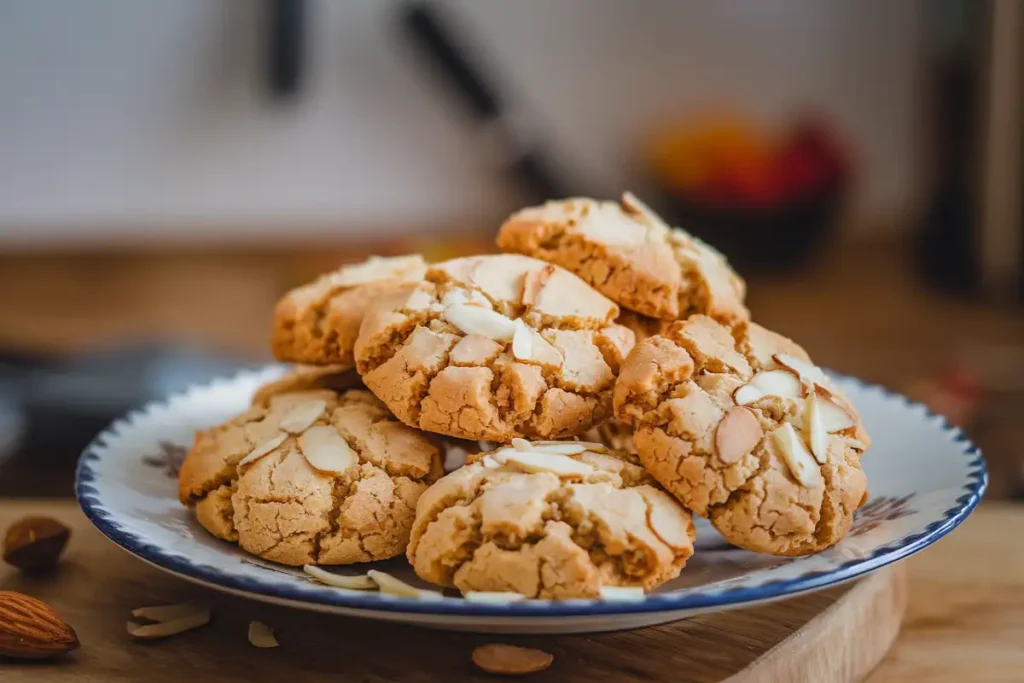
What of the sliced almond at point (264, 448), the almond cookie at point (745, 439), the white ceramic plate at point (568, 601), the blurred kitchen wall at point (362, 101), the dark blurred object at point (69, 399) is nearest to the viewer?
the white ceramic plate at point (568, 601)

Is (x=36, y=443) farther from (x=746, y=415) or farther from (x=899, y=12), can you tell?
(x=899, y=12)

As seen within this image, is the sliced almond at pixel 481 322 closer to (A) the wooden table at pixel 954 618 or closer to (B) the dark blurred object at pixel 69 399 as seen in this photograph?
(A) the wooden table at pixel 954 618

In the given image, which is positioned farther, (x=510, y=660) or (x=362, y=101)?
(x=362, y=101)

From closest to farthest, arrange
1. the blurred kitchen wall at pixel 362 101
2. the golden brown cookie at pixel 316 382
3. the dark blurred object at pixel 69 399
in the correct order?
the golden brown cookie at pixel 316 382 < the dark blurred object at pixel 69 399 < the blurred kitchen wall at pixel 362 101

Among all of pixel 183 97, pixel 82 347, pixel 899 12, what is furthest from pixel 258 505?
pixel 899 12

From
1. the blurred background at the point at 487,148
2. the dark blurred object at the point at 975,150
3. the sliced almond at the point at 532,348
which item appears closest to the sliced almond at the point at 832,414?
the sliced almond at the point at 532,348

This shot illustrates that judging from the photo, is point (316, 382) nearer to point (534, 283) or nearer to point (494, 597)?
point (534, 283)

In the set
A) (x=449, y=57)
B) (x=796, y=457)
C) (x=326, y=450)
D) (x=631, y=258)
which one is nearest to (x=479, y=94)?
(x=449, y=57)

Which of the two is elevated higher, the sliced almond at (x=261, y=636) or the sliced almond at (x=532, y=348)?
the sliced almond at (x=532, y=348)
